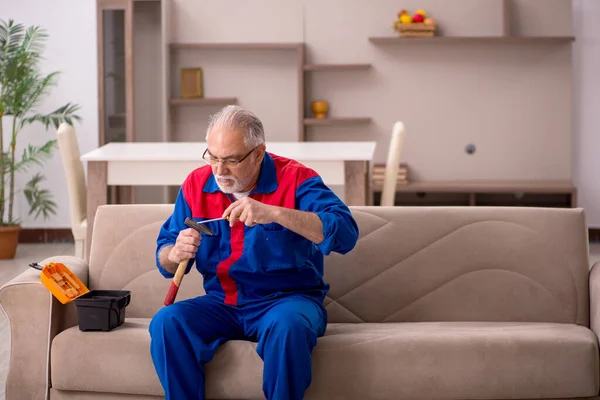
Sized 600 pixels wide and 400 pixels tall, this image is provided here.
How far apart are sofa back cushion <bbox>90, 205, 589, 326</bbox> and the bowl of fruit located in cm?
395

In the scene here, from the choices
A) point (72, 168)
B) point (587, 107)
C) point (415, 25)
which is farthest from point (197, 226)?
point (587, 107)

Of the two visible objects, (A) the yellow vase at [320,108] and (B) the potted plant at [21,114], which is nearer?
(B) the potted plant at [21,114]

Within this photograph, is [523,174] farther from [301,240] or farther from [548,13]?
[301,240]

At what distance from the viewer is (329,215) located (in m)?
2.60

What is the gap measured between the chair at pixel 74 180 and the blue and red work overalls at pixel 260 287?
2.38m

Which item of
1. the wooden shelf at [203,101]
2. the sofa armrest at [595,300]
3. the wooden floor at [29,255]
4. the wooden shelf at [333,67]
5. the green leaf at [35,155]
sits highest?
the wooden shelf at [333,67]

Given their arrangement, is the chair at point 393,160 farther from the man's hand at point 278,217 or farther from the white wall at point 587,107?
the man's hand at point 278,217

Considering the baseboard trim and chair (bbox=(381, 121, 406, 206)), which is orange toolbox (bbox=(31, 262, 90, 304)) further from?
the baseboard trim

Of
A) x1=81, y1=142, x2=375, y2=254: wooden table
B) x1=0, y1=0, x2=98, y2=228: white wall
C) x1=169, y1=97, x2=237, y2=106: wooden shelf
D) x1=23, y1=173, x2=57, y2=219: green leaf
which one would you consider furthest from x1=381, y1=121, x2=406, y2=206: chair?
x1=23, y1=173, x2=57, y2=219: green leaf

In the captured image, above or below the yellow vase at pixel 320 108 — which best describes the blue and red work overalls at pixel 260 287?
below

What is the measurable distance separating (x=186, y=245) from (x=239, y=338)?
0.33m

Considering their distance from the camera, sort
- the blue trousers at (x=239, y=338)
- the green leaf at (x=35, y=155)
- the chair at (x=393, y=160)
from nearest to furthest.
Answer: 1. the blue trousers at (x=239, y=338)
2. the chair at (x=393, y=160)
3. the green leaf at (x=35, y=155)

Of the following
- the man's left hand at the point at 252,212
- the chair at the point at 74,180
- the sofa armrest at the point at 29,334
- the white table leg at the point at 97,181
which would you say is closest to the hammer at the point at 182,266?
the man's left hand at the point at 252,212

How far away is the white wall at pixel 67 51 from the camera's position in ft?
23.0
